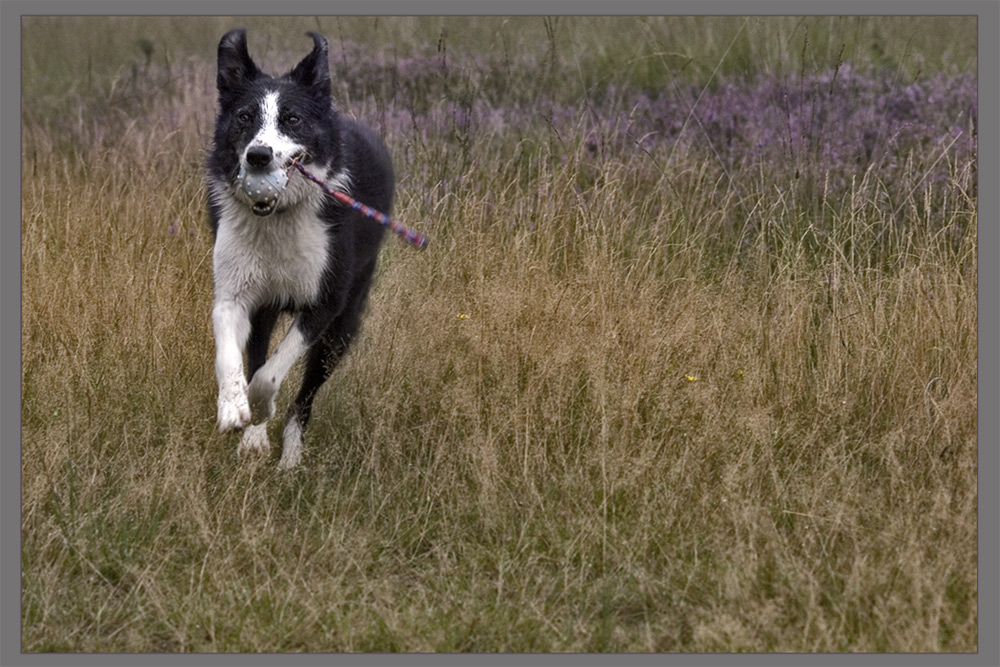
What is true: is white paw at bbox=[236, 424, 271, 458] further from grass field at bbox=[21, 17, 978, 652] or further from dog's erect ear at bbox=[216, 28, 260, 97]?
dog's erect ear at bbox=[216, 28, 260, 97]

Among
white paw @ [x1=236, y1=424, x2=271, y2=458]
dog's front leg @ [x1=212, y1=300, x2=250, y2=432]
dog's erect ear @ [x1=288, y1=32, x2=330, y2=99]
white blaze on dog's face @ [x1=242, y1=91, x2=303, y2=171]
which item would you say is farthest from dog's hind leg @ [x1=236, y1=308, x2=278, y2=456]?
dog's erect ear @ [x1=288, y1=32, x2=330, y2=99]

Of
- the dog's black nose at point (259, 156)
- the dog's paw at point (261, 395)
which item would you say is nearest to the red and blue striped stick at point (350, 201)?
the dog's black nose at point (259, 156)

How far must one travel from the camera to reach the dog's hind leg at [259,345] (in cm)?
443

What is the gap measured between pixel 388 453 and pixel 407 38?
5.02 meters

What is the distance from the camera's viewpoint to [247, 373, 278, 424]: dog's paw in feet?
14.2

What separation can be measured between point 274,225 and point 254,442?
2.56 ft

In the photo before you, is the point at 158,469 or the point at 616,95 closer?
the point at 158,469

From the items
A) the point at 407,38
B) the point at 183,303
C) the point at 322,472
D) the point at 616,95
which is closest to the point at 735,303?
the point at 322,472

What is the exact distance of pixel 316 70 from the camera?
4504mm

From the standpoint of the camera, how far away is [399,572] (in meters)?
3.72

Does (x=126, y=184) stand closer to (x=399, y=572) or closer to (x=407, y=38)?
(x=407, y=38)

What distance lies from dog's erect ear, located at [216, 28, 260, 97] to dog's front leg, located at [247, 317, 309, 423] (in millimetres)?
911

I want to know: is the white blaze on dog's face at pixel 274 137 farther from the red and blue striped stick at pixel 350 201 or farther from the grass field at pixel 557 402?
the grass field at pixel 557 402

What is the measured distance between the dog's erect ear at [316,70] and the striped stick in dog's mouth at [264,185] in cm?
33
